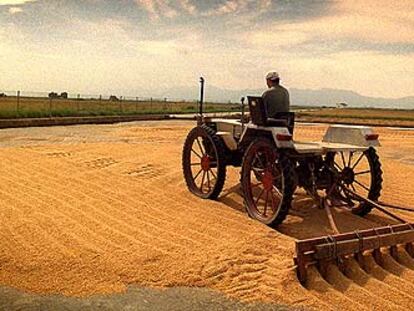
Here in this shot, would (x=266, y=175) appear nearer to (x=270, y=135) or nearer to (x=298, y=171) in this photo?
(x=270, y=135)

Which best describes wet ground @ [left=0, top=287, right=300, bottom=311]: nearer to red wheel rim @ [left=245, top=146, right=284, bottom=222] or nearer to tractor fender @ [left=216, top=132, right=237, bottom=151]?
red wheel rim @ [left=245, top=146, right=284, bottom=222]

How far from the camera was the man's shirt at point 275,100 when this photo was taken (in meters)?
6.68

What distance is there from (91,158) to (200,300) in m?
7.33

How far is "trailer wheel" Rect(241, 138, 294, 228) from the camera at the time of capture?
18.8ft

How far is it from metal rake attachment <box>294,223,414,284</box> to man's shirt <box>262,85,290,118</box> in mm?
2215

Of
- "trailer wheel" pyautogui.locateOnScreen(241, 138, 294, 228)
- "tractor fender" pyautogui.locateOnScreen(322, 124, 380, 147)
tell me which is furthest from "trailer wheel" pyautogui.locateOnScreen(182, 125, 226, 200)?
"tractor fender" pyautogui.locateOnScreen(322, 124, 380, 147)

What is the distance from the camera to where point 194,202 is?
7.35 metres

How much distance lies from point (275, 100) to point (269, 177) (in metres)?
1.16

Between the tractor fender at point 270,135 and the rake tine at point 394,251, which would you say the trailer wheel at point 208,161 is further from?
the rake tine at point 394,251

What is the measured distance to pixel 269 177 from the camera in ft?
20.2

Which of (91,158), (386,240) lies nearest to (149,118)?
(91,158)

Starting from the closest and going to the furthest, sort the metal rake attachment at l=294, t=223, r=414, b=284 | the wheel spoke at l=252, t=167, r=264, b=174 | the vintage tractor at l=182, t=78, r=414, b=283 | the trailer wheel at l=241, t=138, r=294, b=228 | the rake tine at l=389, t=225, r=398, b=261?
the metal rake attachment at l=294, t=223, r=414, b=284 < the vintage tractor at l=182, t=78, r=414, b=283 < the rake tine at l=389, t=225, r=398, b=261 < the trailer wheel at l=241, t=138, r=294, b=228 < the wheel spoke at l=252, t=167, r=264, b=174

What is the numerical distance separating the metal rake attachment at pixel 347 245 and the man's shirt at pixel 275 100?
87.2 inches

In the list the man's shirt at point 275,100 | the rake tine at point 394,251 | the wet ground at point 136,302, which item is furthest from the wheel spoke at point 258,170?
the wet ground at point 136,302
